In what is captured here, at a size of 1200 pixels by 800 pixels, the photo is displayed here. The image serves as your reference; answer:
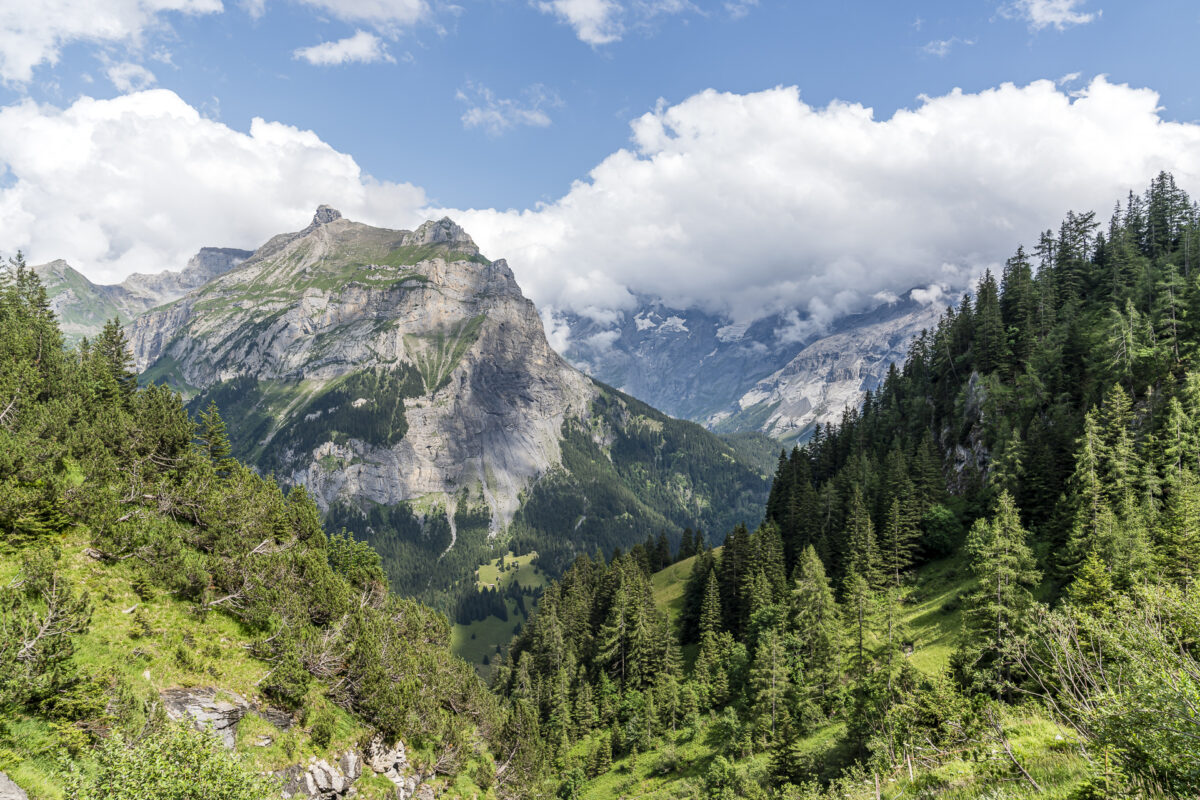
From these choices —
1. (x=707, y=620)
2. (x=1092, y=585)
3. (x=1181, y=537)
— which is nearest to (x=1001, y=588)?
(x=1092, y=585)

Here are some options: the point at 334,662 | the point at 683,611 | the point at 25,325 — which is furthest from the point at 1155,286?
the point at 25,325

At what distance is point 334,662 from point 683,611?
234ft

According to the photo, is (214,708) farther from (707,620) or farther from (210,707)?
(707,620)

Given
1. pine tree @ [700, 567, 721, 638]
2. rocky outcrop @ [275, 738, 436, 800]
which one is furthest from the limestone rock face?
pine tree @ [700, 567, 721, 638]

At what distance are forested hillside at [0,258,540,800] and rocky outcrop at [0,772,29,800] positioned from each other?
540mm

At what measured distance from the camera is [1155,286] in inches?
3241

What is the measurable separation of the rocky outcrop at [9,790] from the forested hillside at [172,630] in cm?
54

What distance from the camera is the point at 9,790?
1794 cm

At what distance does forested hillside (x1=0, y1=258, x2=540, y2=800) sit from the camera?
2050cm

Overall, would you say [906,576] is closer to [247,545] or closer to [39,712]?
[247,545]

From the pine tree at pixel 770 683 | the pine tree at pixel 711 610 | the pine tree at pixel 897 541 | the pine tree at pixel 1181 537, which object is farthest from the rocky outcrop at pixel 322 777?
the pine tree at pixel 897 541

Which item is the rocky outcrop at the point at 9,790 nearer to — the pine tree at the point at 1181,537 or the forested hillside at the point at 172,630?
the forested hillside at the point at 172,630

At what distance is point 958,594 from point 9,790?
77237 mm

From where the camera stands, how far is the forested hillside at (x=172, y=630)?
20.5 meters
